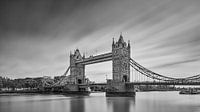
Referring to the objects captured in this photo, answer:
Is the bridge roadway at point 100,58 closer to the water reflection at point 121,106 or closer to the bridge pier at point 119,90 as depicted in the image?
the bridge pier at point 119,90

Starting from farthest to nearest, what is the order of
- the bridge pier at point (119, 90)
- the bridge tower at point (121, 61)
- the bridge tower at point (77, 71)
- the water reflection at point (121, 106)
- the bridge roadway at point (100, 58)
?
the bridge tower at point (77, 71), the bridge roadway at point (100, 58), the bridge tower at point (121, 61), the bridge pier at point (119, 90), the water reflection at point (121, 106)

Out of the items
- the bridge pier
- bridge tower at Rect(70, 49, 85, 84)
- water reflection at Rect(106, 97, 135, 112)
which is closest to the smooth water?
water reflection at Rect(106, 97, 135, 112)

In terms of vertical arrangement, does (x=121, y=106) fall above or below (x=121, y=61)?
below

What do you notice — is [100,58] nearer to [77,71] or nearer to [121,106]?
[77,71]

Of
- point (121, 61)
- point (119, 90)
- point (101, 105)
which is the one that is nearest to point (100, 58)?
point (121, 61)

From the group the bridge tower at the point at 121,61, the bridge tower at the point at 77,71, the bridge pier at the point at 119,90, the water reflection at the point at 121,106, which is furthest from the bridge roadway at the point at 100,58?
the water reflection at the point at 121,106

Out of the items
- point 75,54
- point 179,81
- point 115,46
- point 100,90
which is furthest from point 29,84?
point 179,81

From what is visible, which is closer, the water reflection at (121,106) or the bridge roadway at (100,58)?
the water reflection at (121,106)

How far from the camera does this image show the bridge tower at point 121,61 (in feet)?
174

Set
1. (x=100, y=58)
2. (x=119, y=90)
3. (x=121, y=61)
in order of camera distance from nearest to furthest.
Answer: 1. (x=119, y=90)
2. (x=121, y=61)
3. (x=100, y=58)

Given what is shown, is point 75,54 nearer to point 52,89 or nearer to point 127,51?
point 52,89

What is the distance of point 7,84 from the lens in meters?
105

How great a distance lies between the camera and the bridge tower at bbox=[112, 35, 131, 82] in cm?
5306

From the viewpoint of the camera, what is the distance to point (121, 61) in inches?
2096
